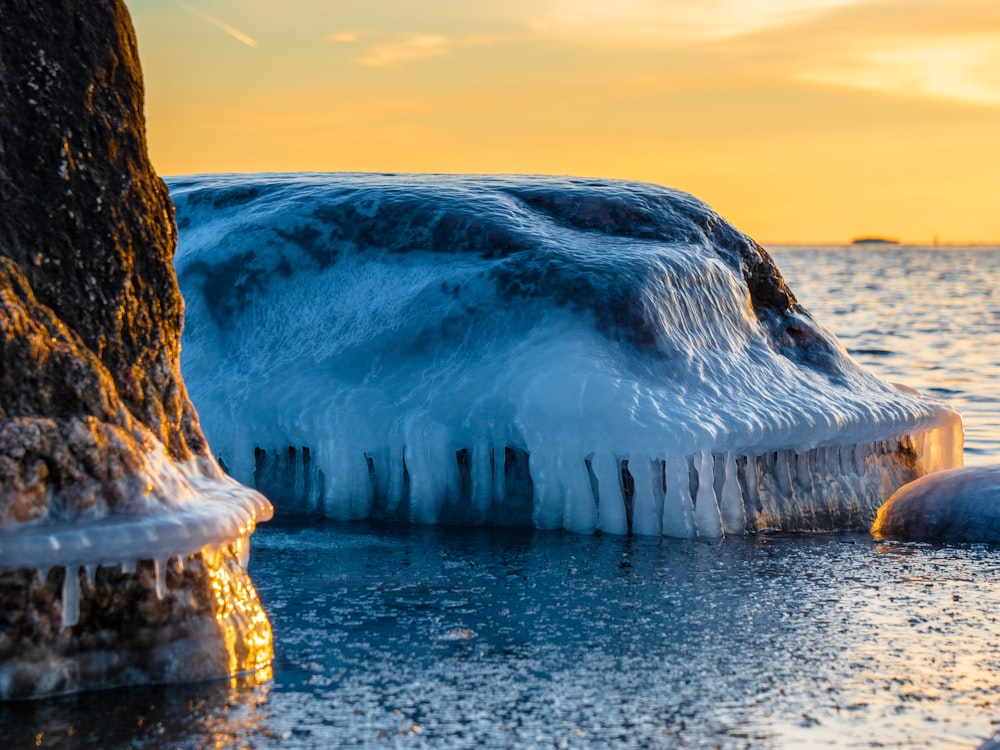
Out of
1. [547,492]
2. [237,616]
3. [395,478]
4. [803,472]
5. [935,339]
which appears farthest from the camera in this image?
[935,339]

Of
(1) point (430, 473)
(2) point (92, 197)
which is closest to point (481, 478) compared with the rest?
(1) point (430, 473)

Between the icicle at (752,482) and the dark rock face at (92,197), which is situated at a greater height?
the dark rock face at (92,197)

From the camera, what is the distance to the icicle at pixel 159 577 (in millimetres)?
4090

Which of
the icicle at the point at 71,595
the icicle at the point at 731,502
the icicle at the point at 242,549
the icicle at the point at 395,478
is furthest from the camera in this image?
the icicle at the point at 395,478

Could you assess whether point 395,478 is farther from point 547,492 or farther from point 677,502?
point 677,502

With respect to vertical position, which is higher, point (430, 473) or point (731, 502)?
point (430, 473)

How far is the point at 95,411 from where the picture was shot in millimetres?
4168

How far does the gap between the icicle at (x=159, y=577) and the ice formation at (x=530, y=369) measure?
3.39 metres

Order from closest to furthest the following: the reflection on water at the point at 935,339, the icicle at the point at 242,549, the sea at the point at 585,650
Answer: the sea at the point at 585,650 → the icicle at the point at 242,549 → the reflection on water at the point at 935,339

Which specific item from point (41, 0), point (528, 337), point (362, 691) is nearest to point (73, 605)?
point (362, 691)

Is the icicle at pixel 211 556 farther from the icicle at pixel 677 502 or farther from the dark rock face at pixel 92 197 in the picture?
the icicle at pixel 677 502

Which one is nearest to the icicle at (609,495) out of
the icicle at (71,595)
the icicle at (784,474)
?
the icicle at (784,474)

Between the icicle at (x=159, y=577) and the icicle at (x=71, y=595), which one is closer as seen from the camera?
the icicle at (x=71, y=595)

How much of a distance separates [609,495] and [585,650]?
2.57m
